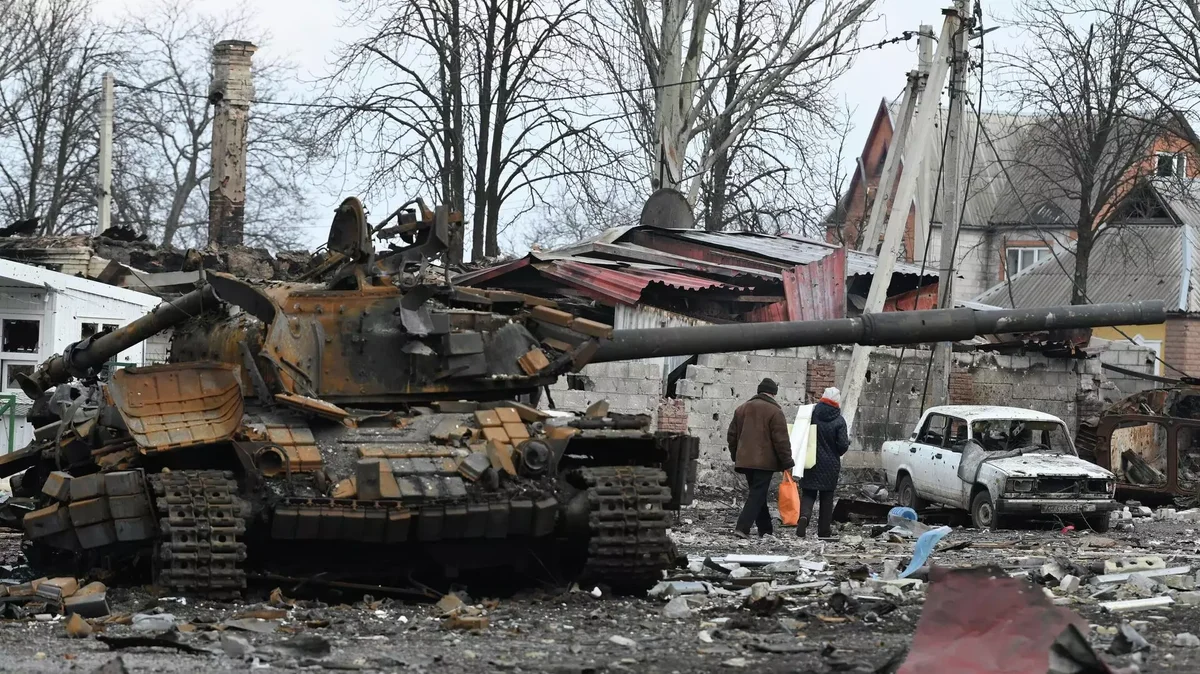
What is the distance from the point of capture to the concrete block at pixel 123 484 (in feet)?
33.6

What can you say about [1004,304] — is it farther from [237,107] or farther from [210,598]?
[210,598]

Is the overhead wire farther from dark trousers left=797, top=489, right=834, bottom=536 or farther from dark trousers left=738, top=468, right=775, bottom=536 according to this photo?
dark trousers left=738, top=468, right=775, bottom=536

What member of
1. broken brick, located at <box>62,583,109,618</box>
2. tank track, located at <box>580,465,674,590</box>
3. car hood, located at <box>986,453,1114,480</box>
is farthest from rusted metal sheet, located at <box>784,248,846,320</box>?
broken brick, located at <box>62,583,109,618</box>

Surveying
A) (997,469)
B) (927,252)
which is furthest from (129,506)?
(927,252)

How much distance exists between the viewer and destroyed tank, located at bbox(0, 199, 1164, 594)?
1021 cm

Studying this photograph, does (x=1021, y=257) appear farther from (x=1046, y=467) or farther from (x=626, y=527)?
(x=626, y=527)

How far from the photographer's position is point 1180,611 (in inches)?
392

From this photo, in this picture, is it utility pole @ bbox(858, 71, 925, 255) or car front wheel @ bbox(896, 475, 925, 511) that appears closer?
car front wheel @ bbox(896, 475, 925, 511)

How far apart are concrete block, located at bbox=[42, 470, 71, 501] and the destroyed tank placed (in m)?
0.01

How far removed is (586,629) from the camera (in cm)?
944

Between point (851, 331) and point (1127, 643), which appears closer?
point (1127, 643)

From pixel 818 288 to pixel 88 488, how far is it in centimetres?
1602

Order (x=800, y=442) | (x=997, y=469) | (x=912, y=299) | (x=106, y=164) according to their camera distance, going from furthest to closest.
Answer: (x=106, y=164)
(x=912, y=299)
(x=800, y=442)
(x=997, y=469)

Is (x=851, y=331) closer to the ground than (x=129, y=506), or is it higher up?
higher up
